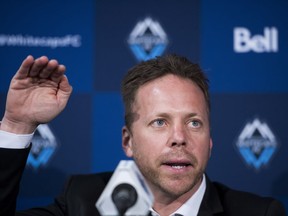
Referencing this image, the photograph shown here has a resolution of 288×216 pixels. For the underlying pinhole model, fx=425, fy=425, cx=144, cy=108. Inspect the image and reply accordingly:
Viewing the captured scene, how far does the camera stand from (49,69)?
120 cm

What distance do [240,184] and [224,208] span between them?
1.84 feet

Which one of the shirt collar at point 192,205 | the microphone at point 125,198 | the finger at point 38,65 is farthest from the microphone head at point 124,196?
the shirt collar at point 192,205

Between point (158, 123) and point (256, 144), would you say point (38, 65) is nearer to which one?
point (158, 123)

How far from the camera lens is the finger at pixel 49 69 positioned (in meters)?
1.18

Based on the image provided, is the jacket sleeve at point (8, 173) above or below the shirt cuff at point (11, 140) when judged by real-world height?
below

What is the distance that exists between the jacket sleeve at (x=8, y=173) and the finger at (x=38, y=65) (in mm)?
238

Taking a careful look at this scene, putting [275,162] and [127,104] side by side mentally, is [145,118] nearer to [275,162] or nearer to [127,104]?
[127,104]

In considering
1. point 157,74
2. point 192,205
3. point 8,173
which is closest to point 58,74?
point 8,173

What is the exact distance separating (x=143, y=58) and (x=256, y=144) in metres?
0.71

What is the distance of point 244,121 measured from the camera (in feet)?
6.97

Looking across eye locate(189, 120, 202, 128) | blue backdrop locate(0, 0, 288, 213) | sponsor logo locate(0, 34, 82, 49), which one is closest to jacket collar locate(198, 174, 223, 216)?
eye locate(189, 120, 202, 128)

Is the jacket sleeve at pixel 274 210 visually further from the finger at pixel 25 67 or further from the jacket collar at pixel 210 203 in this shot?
the finger at pixel 25 67

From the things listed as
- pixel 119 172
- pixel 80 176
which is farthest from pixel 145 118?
pixel 119 172

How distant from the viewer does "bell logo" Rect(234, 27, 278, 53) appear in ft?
6.98
